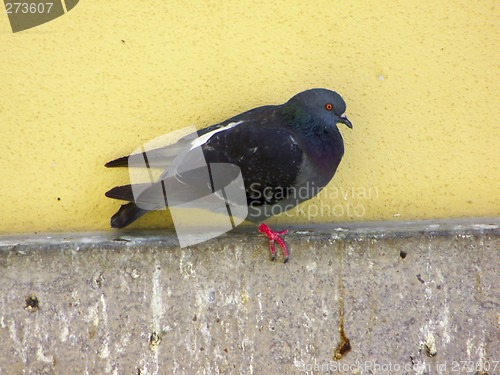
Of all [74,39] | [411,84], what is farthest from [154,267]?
[411,84]

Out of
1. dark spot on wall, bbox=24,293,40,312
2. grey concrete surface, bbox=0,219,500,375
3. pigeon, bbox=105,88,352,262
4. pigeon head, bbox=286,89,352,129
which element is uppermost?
pigeon head, bbox=286,89,352,129

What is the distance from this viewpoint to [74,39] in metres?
2.54

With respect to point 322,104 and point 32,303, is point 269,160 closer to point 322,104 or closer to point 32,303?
point 322,104

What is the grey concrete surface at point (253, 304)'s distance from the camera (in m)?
2.36

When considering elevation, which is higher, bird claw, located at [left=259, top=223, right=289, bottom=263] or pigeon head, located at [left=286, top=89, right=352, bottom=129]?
pigeon head, located at [left=286, top=89, right=352, bottom=129]

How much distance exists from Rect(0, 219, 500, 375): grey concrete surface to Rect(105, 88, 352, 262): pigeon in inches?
6.4

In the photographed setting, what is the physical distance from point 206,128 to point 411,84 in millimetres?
988

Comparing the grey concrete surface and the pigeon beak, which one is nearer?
the grey concrete surface

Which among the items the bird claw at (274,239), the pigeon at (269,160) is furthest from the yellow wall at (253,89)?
the bird claw at (274,239)

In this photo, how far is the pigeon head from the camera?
246 centimetres

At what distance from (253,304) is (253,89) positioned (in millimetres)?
994

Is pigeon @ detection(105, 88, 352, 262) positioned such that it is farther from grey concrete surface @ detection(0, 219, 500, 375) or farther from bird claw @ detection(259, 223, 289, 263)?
grey concrete surface @ detection(0, 219, 500, 375)

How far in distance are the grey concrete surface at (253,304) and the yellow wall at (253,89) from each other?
272mm

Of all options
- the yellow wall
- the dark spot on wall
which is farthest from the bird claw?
the dark spot on wall
